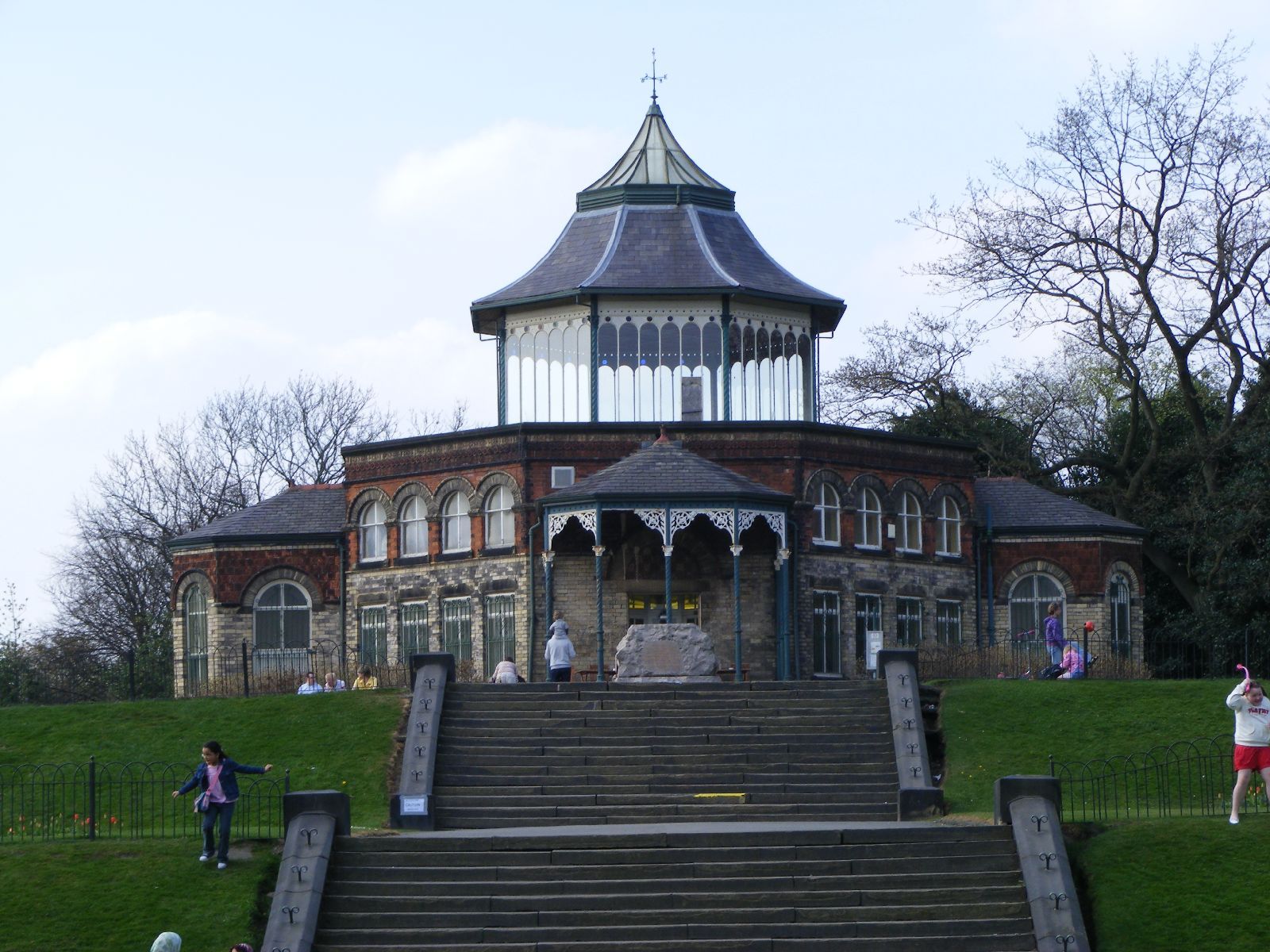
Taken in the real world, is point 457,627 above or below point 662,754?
above

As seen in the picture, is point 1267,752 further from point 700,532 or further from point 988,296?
point 988,296

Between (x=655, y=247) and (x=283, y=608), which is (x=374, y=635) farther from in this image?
(x=655, y=247)

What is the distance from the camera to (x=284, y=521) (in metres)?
47.1

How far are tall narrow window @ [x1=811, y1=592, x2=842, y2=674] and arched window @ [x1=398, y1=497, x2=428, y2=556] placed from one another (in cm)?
841

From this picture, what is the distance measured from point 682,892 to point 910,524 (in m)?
23.2

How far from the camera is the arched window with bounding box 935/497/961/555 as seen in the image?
46594 millimetres

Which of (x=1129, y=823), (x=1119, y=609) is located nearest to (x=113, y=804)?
(x=1129, y=823)

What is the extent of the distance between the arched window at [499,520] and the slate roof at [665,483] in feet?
5.73

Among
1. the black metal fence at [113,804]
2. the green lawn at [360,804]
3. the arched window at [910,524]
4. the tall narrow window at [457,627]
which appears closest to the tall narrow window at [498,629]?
the tall narrow window at [457,627]

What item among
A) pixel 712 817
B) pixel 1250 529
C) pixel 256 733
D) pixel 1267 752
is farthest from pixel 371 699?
pixel 1250 529

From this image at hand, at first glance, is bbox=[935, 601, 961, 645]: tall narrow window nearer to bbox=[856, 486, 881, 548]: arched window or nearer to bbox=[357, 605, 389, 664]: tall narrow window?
bbox=[856, 486, 881, 548]: arched window

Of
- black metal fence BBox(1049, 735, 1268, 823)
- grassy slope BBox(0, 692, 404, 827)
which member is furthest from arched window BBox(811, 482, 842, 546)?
black metal fence BBox(1049, 735, 1268, 823)

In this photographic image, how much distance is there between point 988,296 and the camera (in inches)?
2172

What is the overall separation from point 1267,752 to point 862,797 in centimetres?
587
